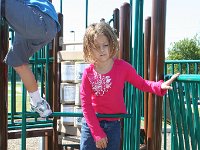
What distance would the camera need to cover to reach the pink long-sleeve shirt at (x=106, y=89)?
2.17m

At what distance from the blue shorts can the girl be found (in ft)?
0.91

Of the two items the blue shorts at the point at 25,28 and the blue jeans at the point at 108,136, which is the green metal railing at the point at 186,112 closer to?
the blue jeans at the point at 108,136

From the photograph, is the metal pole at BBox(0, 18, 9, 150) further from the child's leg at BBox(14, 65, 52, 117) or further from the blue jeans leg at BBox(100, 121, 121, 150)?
the blue jeans leg at BBox(100, 121, 121, 150)

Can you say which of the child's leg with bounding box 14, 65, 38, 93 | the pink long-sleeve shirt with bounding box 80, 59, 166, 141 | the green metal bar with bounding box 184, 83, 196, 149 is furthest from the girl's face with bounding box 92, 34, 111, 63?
the green metal bar with bounding box 184, 83, 196, 149

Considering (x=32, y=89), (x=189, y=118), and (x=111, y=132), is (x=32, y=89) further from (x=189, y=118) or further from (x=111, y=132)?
(x=189, y=118)

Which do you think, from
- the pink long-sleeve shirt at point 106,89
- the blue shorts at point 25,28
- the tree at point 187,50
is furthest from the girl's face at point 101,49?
the tree at point 187,50

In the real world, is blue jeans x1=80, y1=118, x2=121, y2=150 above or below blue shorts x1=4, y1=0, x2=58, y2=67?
below

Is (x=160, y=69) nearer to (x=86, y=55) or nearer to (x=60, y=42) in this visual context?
(x=86, y=55)

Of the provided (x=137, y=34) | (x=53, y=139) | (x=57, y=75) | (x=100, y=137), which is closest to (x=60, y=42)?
(x=57, y=75)

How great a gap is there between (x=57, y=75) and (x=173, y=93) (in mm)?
1600

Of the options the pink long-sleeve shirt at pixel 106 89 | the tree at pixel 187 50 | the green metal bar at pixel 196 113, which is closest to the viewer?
the green metal bar at pixel 196 113

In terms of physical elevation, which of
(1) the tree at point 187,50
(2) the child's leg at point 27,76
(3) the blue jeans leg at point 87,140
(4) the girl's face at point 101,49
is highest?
(1) the tree at point 187,50

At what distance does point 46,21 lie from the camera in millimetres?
2020

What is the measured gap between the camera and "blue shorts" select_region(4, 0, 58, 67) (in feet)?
6.31
